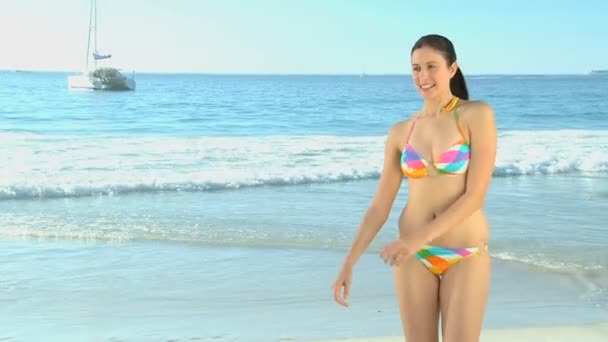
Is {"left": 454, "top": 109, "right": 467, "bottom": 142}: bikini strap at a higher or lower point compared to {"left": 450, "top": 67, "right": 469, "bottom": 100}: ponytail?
lower

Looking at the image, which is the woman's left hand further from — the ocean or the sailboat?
the sailboat

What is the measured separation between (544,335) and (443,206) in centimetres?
246

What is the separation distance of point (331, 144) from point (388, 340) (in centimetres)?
1635

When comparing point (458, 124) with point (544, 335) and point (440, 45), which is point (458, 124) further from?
point (544, 335)

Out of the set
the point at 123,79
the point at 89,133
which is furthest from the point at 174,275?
the point at 123,79

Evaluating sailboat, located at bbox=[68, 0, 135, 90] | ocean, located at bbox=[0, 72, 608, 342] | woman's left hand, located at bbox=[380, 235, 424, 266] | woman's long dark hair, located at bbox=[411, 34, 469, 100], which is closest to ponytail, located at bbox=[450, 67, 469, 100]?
woman's long dark hair, located at bbox=[411, 34, 469, 100]

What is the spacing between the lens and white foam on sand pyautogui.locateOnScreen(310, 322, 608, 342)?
476 cm

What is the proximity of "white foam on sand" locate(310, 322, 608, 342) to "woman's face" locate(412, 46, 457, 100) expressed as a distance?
224 cm

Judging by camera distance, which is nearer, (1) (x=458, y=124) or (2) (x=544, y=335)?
(1) (x=458, y=124)

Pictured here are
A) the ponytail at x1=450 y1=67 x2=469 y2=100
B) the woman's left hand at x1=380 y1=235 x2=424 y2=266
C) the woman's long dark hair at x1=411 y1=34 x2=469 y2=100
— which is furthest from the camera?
the ponytail at x1=450 y1=67 x2=469 y2=100

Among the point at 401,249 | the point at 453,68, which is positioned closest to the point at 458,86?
the point at 453,68

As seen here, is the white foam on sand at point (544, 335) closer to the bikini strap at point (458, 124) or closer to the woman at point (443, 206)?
the woman at point (443, 206)

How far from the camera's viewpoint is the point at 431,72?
2.82 meters

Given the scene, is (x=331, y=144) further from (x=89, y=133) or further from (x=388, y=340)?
(x=388, y=340)
